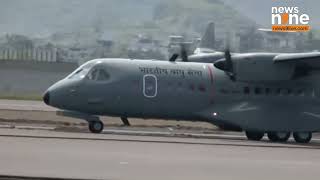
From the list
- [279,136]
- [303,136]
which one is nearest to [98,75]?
[279,136]

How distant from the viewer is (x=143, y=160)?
1648cm

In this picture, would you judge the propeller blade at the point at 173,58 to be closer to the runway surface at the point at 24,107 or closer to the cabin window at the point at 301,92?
the cabin window at the point at 301,92

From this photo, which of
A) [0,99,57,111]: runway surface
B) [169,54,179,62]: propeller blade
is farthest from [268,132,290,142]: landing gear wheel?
[0,99,57,111]: runway surface

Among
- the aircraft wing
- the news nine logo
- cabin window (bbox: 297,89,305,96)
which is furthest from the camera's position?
the news nine logo

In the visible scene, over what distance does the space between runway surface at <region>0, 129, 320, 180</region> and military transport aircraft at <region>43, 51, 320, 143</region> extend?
5115mm

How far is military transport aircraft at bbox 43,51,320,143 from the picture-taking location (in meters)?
27.2

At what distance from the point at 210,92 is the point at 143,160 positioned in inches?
491

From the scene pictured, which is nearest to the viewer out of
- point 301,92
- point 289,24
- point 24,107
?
point 301,92

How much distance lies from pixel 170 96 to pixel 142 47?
12365 cm

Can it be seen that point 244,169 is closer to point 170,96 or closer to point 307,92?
point 170,96

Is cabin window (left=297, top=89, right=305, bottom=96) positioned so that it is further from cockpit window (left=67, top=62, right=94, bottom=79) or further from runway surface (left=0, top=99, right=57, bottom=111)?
runway surface (left=0, top=99, right=57, bottom=111)

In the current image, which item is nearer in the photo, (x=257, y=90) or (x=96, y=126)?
(x=96, y=126)

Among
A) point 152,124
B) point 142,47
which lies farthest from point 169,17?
point 152,124

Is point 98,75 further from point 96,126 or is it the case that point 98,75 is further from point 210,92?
point 210,92
